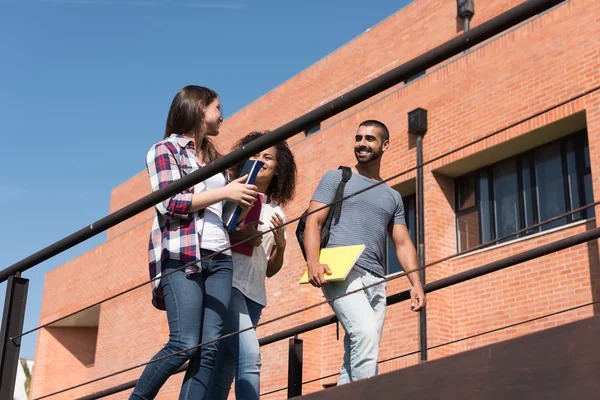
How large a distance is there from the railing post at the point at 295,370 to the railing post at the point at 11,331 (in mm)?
1193

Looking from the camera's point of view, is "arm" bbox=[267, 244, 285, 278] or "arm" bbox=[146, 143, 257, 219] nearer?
"arm" bbox=[146, 143, 257, 219]

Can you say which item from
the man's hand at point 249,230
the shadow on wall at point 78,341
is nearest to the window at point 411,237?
the man's hand at point 249,230

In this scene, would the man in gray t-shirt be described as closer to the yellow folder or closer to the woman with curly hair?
the yellow folder

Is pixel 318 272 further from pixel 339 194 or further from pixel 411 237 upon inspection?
pixel 411 237

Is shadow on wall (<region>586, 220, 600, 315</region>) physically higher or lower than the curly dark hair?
higher

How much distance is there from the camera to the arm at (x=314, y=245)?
3539 mm

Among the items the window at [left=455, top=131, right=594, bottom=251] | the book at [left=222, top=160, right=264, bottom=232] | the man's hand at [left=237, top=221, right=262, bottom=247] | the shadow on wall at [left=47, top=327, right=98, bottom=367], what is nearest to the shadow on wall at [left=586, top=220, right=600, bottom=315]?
the window at [left=455, top=131, right=594, bottom=251]

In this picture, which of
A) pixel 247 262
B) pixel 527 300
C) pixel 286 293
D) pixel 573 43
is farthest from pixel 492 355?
pixel 286 293

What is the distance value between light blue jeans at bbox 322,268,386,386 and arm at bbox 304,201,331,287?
3.9 inches

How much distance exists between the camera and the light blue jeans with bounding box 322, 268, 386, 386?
3438mm

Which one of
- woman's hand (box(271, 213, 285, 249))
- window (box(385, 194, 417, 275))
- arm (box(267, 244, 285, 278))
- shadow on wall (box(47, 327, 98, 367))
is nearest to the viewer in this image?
woman's hand (box(271, 213, 285, 249))

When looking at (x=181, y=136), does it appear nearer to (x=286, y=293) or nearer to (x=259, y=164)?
(x=259, y=164)

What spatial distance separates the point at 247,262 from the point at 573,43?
859cm

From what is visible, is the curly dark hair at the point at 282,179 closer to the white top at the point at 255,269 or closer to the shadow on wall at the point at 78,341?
the white top at the point at 255,269
